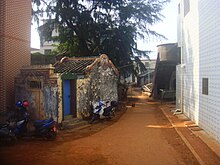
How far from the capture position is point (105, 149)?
773 cm

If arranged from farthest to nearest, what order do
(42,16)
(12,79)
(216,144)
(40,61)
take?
(42,16)
(40,61)
(12,79)
(216,144)

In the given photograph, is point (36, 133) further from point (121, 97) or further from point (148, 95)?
point (148, 95)

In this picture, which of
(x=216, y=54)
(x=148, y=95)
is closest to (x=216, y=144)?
(x=216, y=54)

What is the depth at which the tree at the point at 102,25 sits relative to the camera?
2208 centimetres

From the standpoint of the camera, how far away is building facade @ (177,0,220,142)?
8.49 metres

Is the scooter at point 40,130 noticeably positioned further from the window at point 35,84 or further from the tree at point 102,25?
the tree at point 102,25

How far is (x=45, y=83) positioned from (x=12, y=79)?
2.01 meters

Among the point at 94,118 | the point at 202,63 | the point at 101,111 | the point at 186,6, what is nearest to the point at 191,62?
the point at 202,63

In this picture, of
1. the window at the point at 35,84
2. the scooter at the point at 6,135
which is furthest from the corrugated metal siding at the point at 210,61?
the window at the point at 35,84

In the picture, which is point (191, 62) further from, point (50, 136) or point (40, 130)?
point (40, 130)

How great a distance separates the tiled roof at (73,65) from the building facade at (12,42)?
172 centimetres

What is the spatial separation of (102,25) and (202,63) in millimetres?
13938

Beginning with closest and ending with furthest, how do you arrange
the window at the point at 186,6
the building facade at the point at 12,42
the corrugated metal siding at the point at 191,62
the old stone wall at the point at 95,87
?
the building facade at the point at 12,42, the corrugated metal siding at the point at 191,62, the old stone wall at the point at 95,87, the window at the point at 186,6

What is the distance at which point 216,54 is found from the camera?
8.41m
